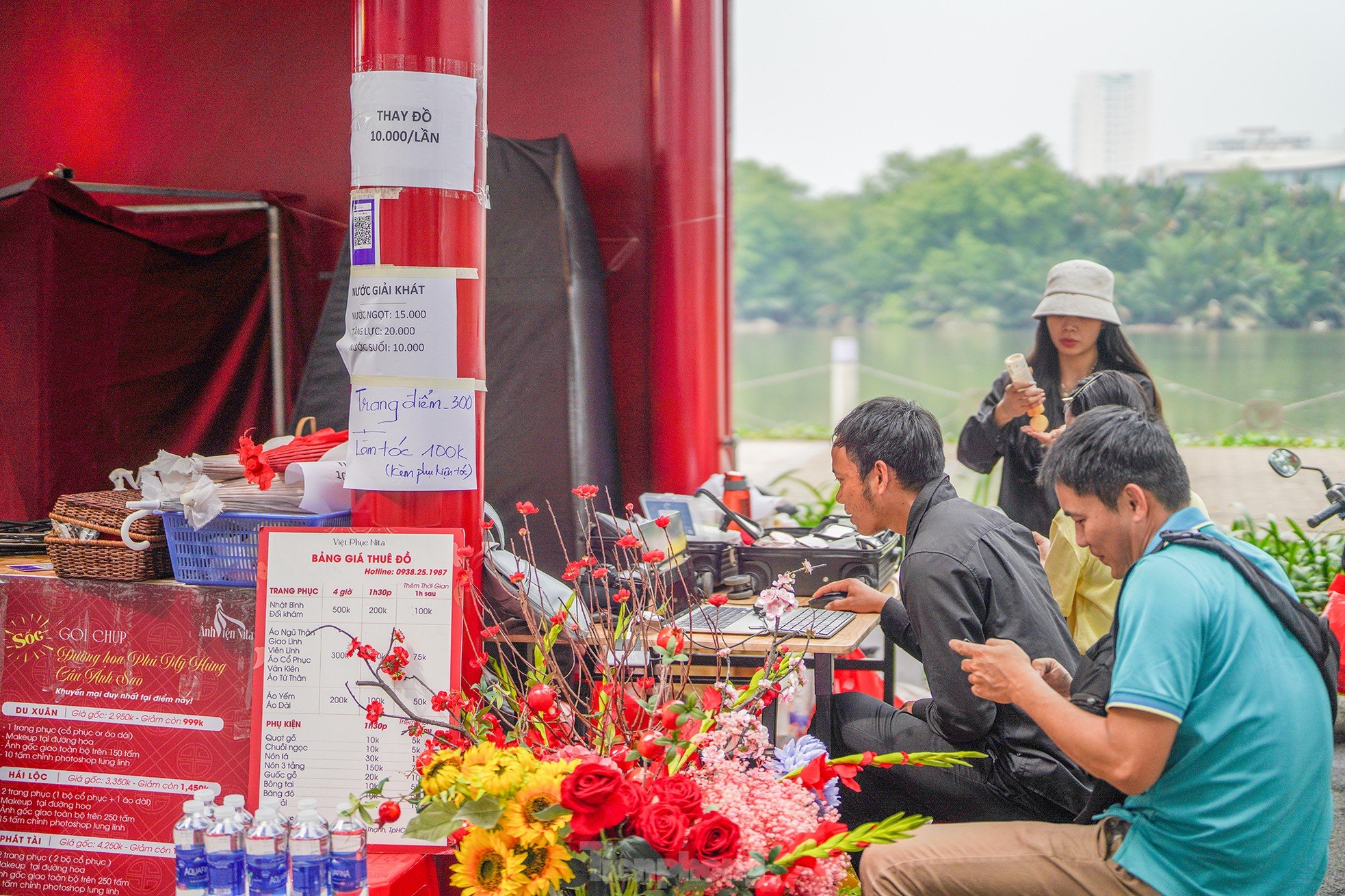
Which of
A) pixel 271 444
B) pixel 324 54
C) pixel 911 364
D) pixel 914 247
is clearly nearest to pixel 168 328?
pixel 324 54

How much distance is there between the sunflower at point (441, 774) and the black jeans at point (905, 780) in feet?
3.15

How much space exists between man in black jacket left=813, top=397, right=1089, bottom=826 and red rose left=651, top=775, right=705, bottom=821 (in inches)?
36.4

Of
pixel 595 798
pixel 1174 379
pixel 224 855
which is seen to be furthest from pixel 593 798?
pixel 1174 379

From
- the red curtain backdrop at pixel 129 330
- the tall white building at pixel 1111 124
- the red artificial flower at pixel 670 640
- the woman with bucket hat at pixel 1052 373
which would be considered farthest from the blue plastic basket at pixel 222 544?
the tall white building at pixel 1111 124

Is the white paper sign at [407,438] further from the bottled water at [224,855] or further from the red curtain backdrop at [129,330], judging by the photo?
the red curtain backdrop at [129,330]

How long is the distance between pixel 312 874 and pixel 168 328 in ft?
10.3

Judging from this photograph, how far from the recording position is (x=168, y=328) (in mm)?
4352

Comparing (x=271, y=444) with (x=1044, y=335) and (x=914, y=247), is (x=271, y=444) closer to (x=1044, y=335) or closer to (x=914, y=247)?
(x=1044, y=335)

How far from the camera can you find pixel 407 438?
91.0 inches

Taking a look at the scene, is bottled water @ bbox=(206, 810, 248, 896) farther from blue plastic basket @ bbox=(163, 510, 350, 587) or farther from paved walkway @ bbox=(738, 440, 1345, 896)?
paved walkway @ bbox=(738, 440, 1345, 896)

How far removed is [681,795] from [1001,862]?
0.80m

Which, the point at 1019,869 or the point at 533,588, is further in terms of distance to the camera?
the point at 533,588

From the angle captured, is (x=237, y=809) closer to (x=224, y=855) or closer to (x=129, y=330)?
(x=224, y=855)

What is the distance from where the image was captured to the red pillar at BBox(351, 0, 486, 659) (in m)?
2.30
